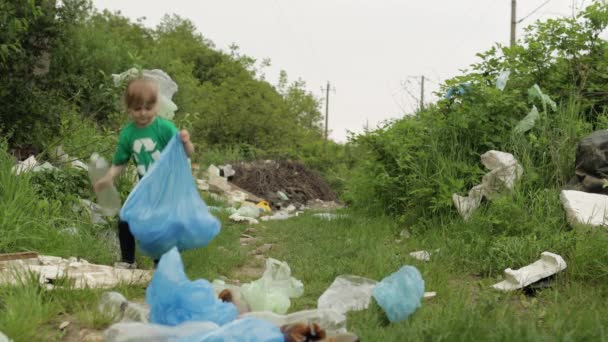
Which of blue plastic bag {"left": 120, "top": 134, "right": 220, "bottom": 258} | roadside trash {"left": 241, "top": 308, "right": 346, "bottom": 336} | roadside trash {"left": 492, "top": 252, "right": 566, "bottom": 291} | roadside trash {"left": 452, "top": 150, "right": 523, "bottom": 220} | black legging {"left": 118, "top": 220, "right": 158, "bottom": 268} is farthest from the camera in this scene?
roadside trash {"left": 452, "top": 150, "right": 523, "bottom": 220}

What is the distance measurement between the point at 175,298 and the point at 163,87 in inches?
156

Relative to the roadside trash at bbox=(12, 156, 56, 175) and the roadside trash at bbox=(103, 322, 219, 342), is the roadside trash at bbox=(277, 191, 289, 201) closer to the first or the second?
the roadside trash at bbox=(12, 156, 56, 175)

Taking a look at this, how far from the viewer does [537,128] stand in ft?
19.8

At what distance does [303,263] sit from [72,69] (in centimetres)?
756

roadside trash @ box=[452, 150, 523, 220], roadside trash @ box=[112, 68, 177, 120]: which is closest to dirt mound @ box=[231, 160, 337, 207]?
roadside trash @ box=[112, 68, 177, 120]

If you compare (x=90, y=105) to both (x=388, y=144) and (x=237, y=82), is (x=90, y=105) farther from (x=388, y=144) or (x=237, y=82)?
(x=237, y=82)

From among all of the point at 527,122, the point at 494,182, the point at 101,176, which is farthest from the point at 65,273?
the point at 527,122

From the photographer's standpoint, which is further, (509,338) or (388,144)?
(388,144)

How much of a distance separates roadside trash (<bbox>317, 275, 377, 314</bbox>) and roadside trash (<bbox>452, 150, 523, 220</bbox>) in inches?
86.4

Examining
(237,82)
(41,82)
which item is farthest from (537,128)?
(237,82)

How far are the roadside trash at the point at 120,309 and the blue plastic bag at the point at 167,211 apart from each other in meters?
0.60

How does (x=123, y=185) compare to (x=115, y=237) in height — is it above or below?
above

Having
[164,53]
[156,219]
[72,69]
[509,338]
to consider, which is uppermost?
[164,53]

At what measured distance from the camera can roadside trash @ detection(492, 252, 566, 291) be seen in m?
3.84
